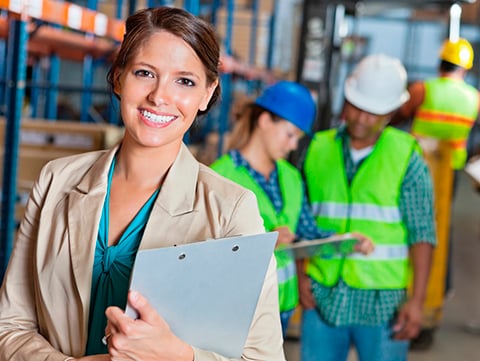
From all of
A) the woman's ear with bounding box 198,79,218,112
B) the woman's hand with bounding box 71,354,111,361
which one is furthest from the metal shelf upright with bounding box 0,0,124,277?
the woman's hand with bounding box 71,354,111,361

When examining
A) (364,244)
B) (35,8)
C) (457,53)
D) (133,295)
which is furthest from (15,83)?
(457,53)

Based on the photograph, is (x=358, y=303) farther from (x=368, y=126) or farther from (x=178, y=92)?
(x=178, y=92)

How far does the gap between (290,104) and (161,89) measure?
159cm

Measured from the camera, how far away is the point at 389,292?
137 inches

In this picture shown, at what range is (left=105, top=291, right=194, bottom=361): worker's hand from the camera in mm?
1428

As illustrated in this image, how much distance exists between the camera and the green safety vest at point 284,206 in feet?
10.0

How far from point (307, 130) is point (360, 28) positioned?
24.7m

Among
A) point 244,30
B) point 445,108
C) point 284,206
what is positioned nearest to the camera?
point 284,206

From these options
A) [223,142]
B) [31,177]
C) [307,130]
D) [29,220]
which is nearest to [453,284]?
[223,142]

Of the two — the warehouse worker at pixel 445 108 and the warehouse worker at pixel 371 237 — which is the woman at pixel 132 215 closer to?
the warehouse worker at pixel 371 237

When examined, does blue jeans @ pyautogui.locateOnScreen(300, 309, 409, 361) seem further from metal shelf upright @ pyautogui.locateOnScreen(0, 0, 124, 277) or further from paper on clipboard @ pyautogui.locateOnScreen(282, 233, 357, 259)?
metal shelf upright @ pyautogui.locateOnScreen(0, 0, 124, 277)

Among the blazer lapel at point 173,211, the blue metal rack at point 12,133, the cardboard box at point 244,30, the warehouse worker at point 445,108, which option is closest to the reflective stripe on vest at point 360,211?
the blue metal rack at point 12,133

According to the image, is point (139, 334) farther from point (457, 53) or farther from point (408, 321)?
point (457, 53)

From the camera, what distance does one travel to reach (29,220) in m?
1.79
